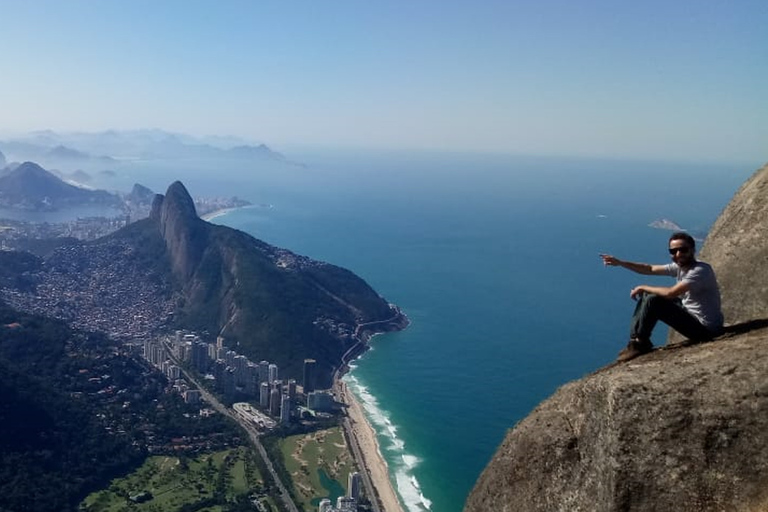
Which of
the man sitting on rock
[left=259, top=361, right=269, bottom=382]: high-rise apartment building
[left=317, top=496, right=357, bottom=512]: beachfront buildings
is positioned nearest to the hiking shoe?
the man sitting on rock

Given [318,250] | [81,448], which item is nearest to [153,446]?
[81,448]

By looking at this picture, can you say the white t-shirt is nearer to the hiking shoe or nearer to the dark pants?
the dark pants

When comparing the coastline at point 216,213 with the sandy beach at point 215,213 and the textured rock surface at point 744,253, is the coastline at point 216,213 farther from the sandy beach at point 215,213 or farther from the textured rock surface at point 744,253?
the textured rock surface at point 744,253

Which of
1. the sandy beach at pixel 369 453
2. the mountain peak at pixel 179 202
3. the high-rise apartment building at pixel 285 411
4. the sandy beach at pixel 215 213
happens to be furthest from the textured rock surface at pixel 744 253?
the sandy beach at pixel 215 213

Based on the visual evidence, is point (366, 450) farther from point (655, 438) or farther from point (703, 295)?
point (655, 438)

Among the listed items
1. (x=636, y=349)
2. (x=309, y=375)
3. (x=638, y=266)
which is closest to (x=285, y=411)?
(x=309, y=375)

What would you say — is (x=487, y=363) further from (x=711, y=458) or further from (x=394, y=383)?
(x=711, y=458)

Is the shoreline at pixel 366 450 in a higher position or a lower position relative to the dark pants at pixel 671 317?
lower
